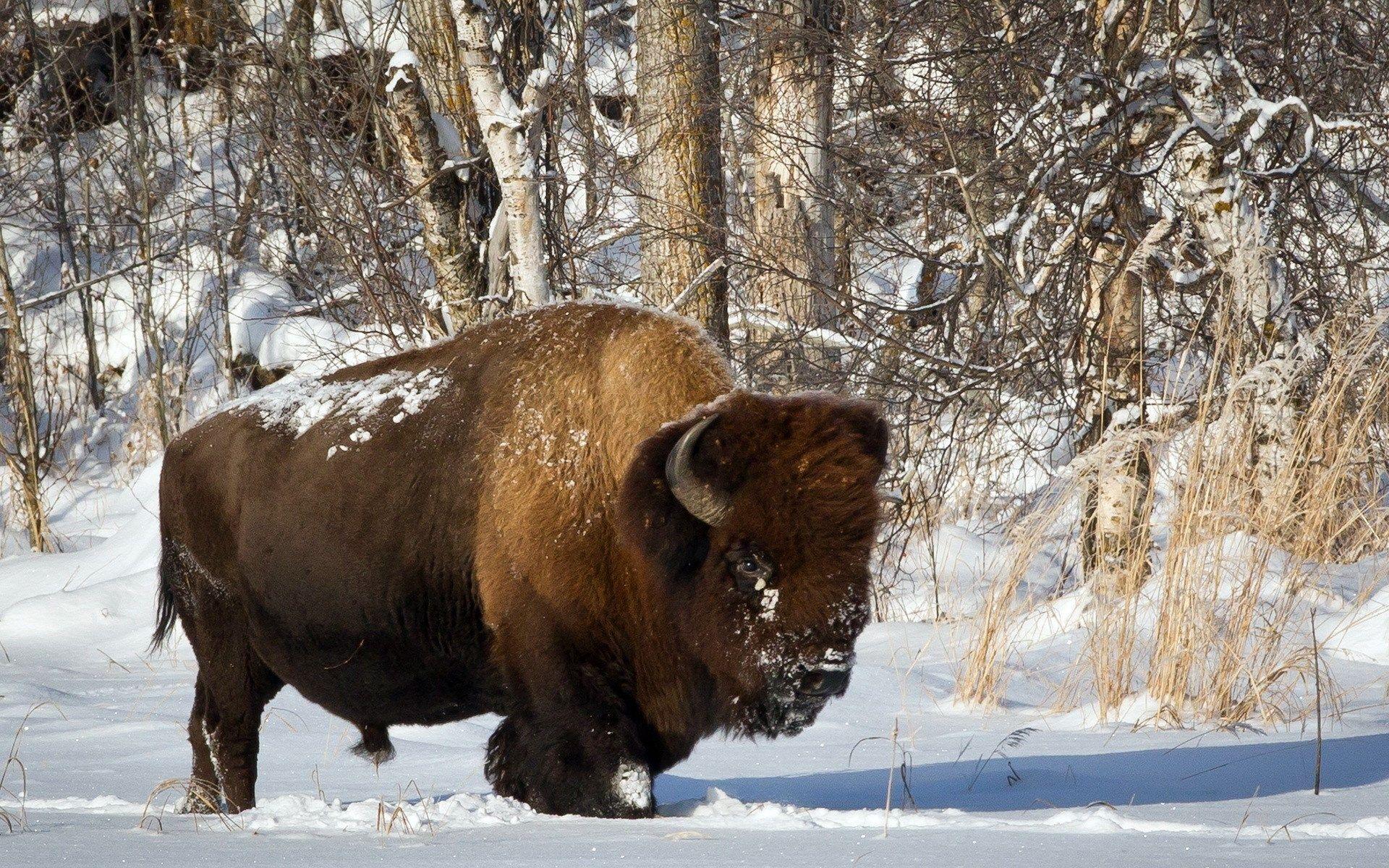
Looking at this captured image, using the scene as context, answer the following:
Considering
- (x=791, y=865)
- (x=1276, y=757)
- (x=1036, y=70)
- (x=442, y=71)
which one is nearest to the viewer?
(x=791, y=865)

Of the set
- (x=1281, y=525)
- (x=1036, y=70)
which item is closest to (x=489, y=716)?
(x=1281, y=525)

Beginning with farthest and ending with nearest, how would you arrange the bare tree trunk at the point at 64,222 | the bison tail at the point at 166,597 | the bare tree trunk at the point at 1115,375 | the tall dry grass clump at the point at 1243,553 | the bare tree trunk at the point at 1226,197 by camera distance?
1. the bare tree trunk at the point at 64,222
2. the bare tree trunk at the point at 1115,375
3. the bare tree trunk at the point at 1226,197
4. the tall dry grass clump at the point at 1243,553
5. the bison tail at the point at 166,597

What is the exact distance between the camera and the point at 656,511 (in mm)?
3338

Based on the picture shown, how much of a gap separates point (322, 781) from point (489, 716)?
1682 mm

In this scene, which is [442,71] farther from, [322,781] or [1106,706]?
[1106,706]

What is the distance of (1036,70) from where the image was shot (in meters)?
5.91

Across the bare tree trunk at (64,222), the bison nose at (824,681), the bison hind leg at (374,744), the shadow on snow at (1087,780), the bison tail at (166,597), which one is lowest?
the shadow on snow at (1087,780)

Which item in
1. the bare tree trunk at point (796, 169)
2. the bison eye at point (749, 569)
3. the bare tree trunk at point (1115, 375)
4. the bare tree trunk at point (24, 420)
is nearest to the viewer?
the bison eye at point (749, 569)

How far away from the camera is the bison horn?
3.24 m

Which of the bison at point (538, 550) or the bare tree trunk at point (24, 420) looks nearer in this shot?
the bison at point (538, 550)

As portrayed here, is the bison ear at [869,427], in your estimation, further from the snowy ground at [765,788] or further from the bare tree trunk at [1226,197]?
the bare tree trunk at [1226,197]

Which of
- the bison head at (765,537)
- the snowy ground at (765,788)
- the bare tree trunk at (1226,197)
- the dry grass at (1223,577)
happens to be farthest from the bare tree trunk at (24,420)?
the bare tree trunk at (1226,197)

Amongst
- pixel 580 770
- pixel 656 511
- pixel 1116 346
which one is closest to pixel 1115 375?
pixel 1116 346

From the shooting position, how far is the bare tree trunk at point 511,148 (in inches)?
236
